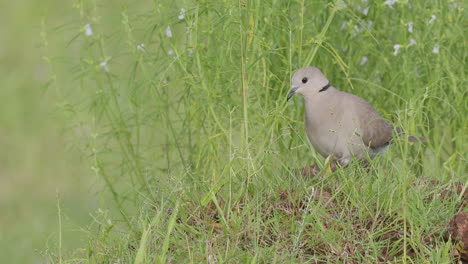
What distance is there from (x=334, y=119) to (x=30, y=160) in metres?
5.03

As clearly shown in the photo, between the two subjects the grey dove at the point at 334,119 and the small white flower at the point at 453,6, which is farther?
the small white flower at the point at 453,6

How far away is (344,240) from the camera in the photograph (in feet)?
14.6

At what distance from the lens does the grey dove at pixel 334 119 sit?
18.6ft

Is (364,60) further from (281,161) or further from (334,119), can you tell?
(281,161)

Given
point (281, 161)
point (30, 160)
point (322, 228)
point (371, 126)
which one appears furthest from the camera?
point (30, 160)

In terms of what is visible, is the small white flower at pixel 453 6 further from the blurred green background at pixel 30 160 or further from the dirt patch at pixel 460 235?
the blurred green background at pixel 30 160

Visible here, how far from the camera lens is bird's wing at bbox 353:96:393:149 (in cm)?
572

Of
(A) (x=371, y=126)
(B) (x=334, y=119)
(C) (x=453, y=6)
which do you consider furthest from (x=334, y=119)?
(C) (x=453, y=6)

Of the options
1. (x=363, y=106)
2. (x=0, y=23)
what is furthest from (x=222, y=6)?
(x=0, y=23)

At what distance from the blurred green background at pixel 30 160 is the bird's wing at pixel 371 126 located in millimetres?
2705

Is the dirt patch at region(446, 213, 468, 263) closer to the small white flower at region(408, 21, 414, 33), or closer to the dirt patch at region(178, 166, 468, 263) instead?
the dirt patch at region(178, 166, 468, 263)

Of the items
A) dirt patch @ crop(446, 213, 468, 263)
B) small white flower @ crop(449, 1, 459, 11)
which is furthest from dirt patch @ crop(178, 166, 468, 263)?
small white flower @ crop(449, 1, 459, 11)

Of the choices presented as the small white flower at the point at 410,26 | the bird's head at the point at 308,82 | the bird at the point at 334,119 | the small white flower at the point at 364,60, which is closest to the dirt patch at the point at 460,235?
the bird at the point at 334,119

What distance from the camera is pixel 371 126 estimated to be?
5836 mm
